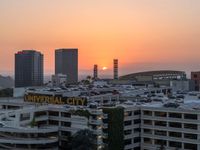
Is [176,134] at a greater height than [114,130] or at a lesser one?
lesser

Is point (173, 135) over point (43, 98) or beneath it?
beneath

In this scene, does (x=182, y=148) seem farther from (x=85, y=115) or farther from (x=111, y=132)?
(x=85, y=115)

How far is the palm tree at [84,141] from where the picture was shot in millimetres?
54500

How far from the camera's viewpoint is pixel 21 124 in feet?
202

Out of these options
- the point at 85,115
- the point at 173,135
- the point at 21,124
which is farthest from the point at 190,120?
the point at 21,124

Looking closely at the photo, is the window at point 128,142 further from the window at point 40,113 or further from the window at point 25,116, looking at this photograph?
the window at point 25,116

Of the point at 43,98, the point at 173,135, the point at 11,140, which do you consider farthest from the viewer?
the point at 43,98

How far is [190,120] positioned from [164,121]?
4.16 meters

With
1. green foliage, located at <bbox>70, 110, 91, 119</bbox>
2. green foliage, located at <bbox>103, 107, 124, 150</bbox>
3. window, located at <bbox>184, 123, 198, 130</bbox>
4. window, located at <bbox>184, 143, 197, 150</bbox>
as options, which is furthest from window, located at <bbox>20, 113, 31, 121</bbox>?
window, located at <bbox>184, 143, 197, 150</bbox>

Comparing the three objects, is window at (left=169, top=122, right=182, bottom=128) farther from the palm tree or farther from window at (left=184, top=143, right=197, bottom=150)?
the palm tree

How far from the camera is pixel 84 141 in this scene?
179ft

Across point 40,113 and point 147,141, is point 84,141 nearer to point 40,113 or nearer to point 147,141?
point 40,113

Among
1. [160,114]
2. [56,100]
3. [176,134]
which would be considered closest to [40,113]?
[56,100]

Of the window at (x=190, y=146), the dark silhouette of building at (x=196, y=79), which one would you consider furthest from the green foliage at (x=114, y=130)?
the dark silhouette of building at (x=196, y=79)
